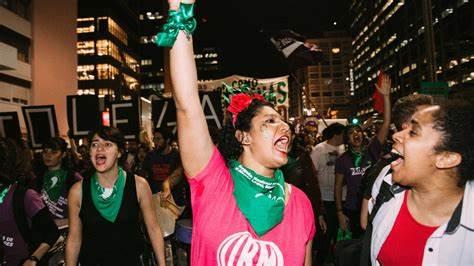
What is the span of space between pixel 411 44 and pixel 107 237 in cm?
10937

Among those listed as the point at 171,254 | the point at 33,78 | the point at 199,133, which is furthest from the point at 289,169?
the point at 33,78

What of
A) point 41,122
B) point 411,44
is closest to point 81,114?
point 41,122

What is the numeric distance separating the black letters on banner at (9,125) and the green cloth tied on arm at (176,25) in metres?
6.91

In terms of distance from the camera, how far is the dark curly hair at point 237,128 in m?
2.64

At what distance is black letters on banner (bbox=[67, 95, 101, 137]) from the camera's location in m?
7.45

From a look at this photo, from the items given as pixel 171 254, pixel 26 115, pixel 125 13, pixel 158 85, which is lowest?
pixel 171 254

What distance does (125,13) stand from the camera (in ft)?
333

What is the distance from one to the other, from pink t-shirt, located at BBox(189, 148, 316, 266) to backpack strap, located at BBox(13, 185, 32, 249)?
1895mm

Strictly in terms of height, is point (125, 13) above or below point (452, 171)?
above

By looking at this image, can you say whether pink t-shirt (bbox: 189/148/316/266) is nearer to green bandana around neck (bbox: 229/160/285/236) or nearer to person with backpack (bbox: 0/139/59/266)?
green bandana around neck (bbox: 229/160/285/236)

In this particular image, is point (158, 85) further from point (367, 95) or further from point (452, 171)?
point (452, 171)

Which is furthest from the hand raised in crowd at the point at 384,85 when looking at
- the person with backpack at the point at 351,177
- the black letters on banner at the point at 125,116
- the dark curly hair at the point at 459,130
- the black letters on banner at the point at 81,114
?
the black letters on banner at the point at 81,114

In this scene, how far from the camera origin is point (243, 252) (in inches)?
86.2

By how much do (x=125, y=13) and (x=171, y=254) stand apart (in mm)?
102052
